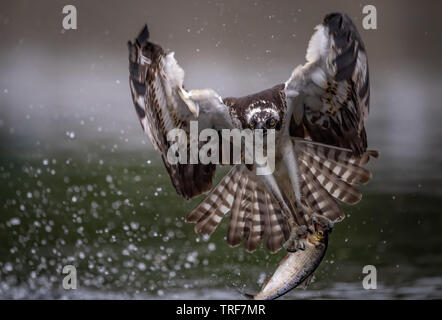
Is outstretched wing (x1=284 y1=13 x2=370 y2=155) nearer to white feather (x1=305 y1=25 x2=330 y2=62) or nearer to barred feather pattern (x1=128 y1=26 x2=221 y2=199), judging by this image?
white feather (x1=305 y1=25 x2=330 y2=62)

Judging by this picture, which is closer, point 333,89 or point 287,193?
point 333,89

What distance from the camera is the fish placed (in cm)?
209

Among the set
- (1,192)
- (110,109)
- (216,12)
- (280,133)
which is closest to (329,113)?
(280,133)

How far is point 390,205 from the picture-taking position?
7.10ft

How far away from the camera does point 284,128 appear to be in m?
2.02

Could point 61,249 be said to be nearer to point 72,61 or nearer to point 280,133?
point 72,61

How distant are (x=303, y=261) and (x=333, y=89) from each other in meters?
0.63

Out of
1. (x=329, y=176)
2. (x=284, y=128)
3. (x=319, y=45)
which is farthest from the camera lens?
(x=329, y=176)

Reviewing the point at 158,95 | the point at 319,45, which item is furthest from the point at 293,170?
the point at 158,95

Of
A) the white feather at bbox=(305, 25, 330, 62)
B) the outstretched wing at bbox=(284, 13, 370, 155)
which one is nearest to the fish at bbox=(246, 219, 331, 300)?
the outstretched wing at bbox=(284, 13, 370, 155)

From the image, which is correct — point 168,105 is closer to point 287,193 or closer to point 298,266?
point 287,193

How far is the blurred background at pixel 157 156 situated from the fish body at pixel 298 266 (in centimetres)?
A: 6

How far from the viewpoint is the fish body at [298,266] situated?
2086mm

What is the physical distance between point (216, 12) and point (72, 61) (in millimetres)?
572
